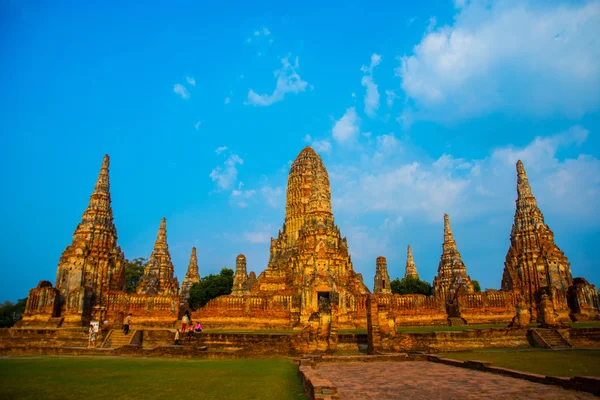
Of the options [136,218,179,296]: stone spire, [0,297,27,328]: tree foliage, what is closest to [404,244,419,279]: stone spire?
[136,218,179,296]: stone spire

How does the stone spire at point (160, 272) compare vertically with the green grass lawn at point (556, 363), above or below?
above

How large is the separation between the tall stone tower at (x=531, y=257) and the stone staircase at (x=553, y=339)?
15.8 metres

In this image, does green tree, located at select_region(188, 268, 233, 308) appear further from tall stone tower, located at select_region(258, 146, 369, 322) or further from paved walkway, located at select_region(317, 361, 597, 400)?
paved walkway, located at select_region(317, 361, 597, 400)

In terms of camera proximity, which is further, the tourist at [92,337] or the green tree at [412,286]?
the green tree at [412,286]

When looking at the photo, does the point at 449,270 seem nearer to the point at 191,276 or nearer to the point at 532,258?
the point at 532,258

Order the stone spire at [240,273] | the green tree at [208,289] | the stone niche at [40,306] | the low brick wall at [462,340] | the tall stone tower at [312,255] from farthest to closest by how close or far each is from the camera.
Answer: the green tree at [208,289] → the stone spire at [240,273] → the tall stone tower at [312,255] → the stone niche at [40,306] → the low brick wall at [462,340]

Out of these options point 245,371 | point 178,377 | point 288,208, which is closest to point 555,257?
point 288,208

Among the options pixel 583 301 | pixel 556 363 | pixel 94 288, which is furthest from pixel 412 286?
pixel 556 363

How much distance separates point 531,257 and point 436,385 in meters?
33.8

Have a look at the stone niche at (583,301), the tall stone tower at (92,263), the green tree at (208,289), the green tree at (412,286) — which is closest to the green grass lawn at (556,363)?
the stone niche at (583,301)

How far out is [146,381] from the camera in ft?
34.9

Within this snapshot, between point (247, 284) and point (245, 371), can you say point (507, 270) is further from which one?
point (245, 371)

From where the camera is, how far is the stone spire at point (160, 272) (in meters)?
40.0

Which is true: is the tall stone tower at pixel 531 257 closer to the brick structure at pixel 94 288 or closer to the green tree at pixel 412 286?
the green tree at pixel 412 286
